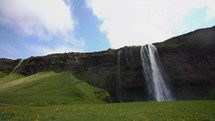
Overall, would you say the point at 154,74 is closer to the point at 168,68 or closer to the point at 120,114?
the point at 168,68

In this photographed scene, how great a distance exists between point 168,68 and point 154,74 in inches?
216

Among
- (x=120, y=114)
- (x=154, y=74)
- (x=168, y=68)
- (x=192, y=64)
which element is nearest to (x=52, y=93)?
(x=154, y=74)

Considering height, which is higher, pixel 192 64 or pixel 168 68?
pixel 192 64

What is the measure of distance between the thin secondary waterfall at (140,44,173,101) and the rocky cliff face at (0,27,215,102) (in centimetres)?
200

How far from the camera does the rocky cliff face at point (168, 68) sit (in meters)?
76.9

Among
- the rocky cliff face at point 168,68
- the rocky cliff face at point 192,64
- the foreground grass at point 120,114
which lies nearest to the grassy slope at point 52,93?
the rocky cliff face at point 168,68

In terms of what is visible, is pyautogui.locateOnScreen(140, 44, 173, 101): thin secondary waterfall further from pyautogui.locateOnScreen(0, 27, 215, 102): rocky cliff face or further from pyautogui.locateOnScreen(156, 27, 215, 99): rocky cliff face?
pyautogui.locateOnScreen(156, 27, 215, 99): rocky cliff face

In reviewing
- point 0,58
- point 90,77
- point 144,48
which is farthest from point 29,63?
point 144,48

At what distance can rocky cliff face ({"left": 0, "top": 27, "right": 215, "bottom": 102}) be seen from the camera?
76.9m

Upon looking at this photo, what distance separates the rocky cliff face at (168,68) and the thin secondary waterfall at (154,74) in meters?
2.00

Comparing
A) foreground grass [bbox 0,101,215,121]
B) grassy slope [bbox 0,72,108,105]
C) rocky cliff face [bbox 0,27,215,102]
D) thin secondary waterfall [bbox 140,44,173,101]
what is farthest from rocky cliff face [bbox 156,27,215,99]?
foreground grass [bbox 0,101,215,121]

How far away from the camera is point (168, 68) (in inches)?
3231

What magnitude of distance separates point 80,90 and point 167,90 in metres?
28.2

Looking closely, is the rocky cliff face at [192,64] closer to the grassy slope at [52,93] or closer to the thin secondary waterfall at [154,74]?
A: the thin secondary waterfall at [154,74]
